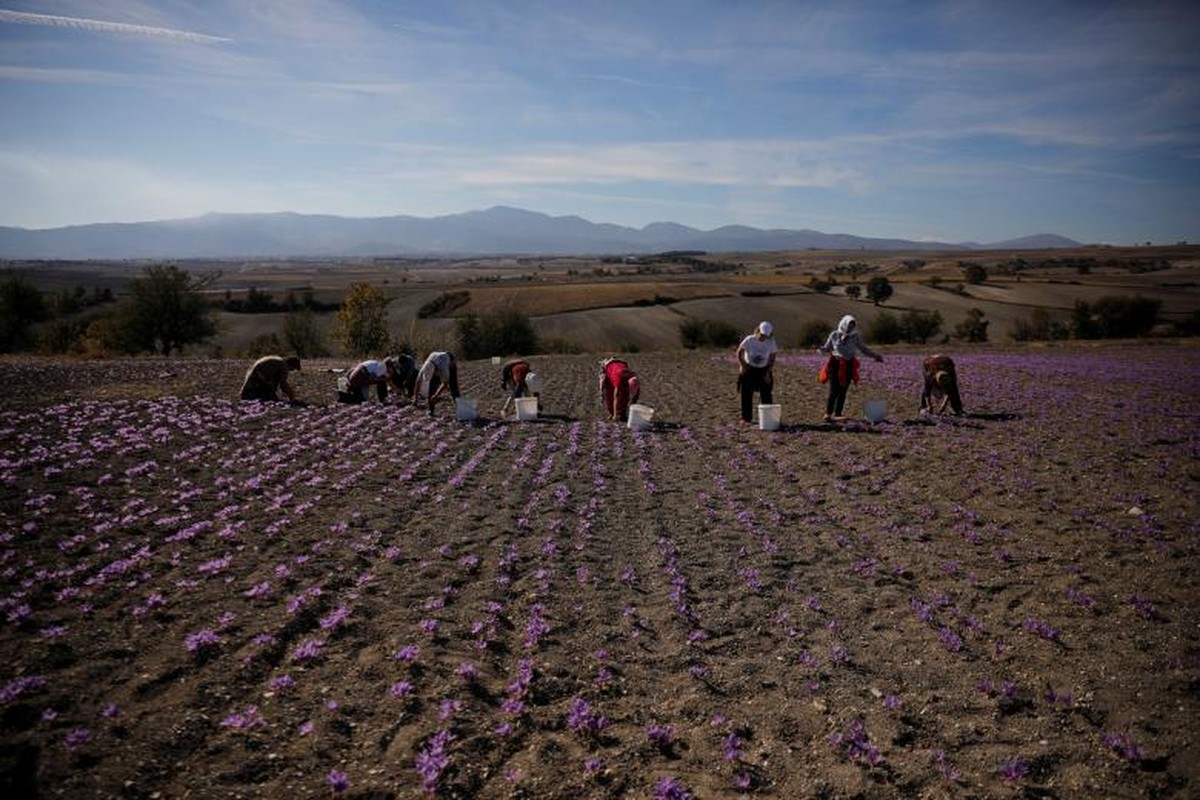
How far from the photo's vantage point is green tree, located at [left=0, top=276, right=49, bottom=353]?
53.8m

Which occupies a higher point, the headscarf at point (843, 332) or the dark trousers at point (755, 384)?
the headscarf at point (843, 332)

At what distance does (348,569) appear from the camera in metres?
8.38

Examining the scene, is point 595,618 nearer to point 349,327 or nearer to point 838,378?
point 838,378

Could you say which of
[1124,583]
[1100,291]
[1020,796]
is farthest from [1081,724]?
[1100,291]

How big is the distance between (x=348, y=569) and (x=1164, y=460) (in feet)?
50.9

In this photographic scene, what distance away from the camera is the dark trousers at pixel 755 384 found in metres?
17.2

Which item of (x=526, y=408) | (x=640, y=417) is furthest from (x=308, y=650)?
(x=526, y=408)

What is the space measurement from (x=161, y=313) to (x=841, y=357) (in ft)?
173

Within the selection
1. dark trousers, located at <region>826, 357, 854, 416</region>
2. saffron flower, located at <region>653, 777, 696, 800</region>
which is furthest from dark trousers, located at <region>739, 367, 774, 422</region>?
saffron flower, located at <region>653, 777, 696, 800</region>

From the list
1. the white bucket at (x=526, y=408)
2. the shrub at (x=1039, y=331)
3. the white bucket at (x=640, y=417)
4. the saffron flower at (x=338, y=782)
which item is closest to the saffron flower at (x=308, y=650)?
the saffron flower at (x=338, y=782)

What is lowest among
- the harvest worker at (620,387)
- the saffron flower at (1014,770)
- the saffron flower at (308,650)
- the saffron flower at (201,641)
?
the saffron flower at (1014,770)

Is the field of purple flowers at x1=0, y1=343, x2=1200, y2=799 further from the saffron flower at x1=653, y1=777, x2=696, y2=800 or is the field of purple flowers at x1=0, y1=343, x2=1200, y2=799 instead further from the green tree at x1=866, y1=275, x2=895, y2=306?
the green tree at x1=866, y1=275, x2=895, y2=306

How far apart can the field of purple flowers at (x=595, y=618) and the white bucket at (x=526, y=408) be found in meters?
3.84

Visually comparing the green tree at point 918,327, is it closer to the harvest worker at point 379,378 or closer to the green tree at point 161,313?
the harvest worker at point 379,378
